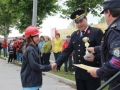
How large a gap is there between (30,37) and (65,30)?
41.9 meters

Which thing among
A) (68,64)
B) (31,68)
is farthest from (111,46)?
(68,64)

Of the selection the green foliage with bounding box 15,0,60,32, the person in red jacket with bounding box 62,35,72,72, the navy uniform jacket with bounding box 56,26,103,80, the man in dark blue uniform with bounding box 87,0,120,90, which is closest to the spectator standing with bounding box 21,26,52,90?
the navy uniform jacket with bounding box 56,26,103,80

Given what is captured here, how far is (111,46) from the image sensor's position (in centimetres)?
250

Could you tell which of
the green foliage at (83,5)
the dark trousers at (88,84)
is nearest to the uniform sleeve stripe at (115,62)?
the dark trousers at (88,84)

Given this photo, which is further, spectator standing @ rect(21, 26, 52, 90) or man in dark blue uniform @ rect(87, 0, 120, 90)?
spectator standing @ rect(21, 26, 52, 90)

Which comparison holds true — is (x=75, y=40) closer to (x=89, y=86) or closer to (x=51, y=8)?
(x=89, y=86)

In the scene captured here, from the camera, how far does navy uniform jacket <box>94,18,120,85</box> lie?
96.5 inches

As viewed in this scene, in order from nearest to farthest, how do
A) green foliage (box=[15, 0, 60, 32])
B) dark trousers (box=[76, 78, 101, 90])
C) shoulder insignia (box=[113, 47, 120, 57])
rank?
shoulder insignia (box=[113, 47, 120, 57]) → dark trousers (box=[76, 78, 101, 90]) → green foliage (box=[15, 0, 60, 32])

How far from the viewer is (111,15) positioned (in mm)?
2654

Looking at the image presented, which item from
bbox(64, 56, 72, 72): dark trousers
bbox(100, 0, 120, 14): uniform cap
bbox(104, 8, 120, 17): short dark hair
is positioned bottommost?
bbox(64, 56, 72, 72): dark trousers

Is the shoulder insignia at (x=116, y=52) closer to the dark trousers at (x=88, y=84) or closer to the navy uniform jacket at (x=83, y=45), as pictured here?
the navy uniform jacket at (x=83, y=45)

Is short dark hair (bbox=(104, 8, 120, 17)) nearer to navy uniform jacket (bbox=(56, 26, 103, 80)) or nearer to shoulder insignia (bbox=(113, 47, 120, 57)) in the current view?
shoulder insignia (bbox=(113, 47, 120, 57))

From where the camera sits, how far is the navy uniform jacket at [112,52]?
2451 millimetres

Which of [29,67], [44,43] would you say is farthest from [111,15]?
[44,43]
